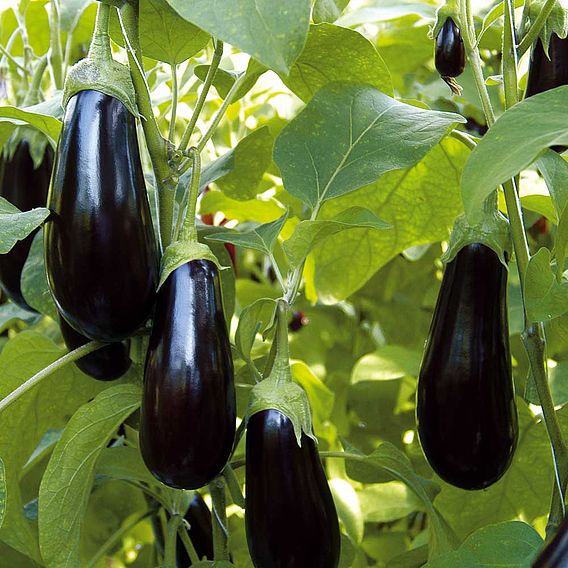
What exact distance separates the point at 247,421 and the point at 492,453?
15 centimetres

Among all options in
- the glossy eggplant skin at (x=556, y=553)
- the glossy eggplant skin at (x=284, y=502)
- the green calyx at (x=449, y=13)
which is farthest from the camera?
the green calyx at (x=449, y=13)

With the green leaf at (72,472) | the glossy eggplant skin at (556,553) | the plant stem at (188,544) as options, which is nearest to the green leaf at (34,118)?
the green leaf at (72,472)

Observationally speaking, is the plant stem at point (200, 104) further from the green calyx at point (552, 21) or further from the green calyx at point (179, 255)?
the green calyx at point (552, 21)

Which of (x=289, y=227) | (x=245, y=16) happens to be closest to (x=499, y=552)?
(x=245, y=16)

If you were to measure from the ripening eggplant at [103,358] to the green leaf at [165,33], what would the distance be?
7.2 inches

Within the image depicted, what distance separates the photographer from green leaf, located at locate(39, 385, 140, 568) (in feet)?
1.86

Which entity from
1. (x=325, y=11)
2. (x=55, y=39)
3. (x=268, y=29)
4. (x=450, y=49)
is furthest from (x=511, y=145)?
(x=55, y=39)

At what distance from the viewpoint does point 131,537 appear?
1.18 meters

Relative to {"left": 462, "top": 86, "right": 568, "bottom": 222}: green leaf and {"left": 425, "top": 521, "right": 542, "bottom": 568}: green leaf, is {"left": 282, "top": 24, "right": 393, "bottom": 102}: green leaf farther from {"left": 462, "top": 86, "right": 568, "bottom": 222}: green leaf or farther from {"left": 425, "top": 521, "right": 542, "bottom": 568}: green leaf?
{"left": 425, "top": 521, "right": 542, "bottom": 568}: green leaf

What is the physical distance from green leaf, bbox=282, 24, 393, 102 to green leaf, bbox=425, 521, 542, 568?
1.03 ft

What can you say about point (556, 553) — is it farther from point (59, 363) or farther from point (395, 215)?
point (395, 215)

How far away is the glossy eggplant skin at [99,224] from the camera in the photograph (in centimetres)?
48

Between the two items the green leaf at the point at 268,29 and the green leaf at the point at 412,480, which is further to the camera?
the green leaf at the point at 412,480

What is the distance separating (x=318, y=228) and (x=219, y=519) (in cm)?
20
